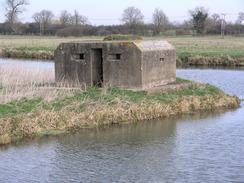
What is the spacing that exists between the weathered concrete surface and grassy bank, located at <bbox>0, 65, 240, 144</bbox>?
770mm

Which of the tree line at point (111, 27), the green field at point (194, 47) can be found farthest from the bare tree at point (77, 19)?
the green field at point (194, 47)

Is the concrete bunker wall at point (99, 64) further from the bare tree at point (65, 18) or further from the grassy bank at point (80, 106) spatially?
the bare tree at point (65, 18)

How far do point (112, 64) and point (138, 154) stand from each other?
596 centimetres

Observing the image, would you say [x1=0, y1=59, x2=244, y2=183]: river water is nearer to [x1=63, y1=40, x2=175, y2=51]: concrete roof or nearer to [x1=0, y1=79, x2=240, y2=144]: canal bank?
[x1=0, y1=79, x2=240, y2=144]: canal bank

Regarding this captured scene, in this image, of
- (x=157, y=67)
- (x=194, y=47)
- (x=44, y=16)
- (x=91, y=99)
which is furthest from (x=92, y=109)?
(x=44, y=16)

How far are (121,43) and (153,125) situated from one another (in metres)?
3.65

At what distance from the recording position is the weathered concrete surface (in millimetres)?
15672

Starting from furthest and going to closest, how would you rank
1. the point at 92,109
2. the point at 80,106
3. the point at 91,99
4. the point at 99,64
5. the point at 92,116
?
the point at 99,64, the point at 91,99, the point at 80,106, the point at 92,109, the point at 92,116

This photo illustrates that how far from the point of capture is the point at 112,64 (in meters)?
15.9

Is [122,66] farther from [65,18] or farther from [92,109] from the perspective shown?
[65,18]

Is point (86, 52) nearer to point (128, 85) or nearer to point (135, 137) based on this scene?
point (128, 85)

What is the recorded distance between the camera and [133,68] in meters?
15.7

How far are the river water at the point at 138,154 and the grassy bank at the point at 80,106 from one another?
301mm

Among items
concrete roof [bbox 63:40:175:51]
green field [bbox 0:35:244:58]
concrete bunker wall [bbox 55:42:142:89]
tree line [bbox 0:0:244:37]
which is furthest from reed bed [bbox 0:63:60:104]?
tree line [bbox 0:0:244:37]
